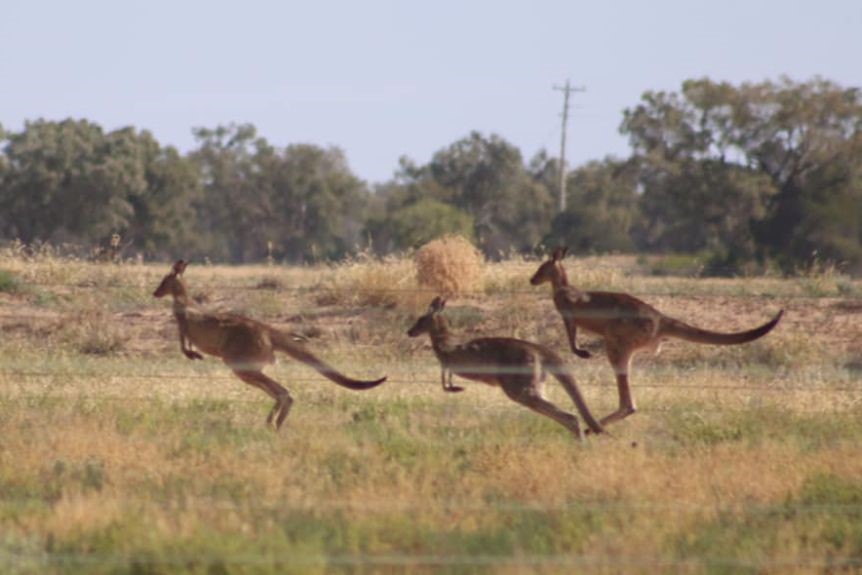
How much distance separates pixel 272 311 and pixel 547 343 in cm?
350

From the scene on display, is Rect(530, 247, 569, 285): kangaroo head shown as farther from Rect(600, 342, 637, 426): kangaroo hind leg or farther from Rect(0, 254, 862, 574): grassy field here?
Rect(0, 254, 862, 574): grassy field

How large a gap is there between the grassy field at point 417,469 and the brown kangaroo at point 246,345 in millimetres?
290

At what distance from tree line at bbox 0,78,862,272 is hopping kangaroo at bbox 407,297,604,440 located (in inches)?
474

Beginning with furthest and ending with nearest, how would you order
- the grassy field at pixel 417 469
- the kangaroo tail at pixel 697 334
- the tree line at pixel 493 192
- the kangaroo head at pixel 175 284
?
the tree line at pixel 493 192 < the kangaroo head at pixel 175 284 < the kangaroo tail at pixel 697 334 < the grassy field at pixel 417 469

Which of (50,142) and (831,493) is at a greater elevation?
(50,142)

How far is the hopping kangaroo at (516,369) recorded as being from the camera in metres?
11.2

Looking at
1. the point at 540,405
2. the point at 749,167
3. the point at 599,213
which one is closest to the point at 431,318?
the point at 540,405

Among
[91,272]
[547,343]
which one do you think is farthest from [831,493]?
[91,272]

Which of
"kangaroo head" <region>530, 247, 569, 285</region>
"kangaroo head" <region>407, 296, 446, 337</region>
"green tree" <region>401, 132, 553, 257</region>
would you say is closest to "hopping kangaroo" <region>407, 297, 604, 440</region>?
"kangaroo head" <region>407, 296, 446, 337</region>

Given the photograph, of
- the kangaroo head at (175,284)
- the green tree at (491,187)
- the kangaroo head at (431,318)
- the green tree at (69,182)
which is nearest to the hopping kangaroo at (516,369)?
the kangaroo head at (431,318)

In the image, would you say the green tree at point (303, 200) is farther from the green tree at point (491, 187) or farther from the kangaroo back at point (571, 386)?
the kangaroo back at point (571, 386)

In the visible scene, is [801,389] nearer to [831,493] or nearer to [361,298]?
Result: [831,493]

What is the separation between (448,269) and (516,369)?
10343 mm

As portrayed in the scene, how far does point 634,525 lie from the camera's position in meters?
8.29
